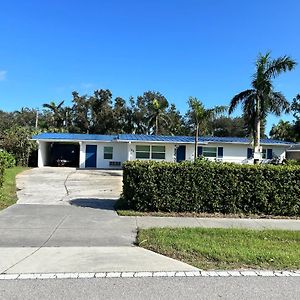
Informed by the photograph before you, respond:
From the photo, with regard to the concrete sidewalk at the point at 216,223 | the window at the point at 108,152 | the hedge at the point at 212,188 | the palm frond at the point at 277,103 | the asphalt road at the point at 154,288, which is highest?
the palm frond at the point at 277,103

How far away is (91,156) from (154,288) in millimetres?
27045

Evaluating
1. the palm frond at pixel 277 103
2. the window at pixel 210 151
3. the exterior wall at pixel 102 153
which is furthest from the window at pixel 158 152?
the palm frond at pixel 277 103

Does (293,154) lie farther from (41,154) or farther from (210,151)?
(41,154)

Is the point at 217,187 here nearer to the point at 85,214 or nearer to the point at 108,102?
the point at 85,214

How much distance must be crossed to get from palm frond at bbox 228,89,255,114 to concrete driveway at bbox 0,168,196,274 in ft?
47.0

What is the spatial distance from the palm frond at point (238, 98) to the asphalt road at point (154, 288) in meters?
19.5

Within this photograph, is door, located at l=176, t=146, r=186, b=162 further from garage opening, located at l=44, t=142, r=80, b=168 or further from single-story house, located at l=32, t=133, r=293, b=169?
garage opening, located at l=44, t=142, r=80, b=168

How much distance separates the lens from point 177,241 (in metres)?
7.13

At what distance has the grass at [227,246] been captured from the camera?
19.6ft

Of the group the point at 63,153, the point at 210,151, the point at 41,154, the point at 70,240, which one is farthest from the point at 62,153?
the point at 70,240

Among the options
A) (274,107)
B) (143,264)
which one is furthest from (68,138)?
(143,264)

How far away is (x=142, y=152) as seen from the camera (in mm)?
30672

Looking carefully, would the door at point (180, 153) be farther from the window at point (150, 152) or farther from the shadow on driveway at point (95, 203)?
the shadow on driveway at point (95, 203)

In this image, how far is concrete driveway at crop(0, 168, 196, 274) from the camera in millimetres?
5715
